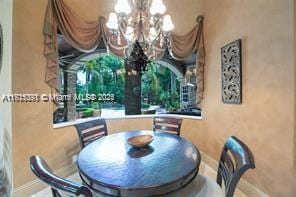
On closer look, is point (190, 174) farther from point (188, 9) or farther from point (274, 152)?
point (188, 9)

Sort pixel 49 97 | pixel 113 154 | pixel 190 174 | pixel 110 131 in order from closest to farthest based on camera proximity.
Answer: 1. pixel 190 174
2. pixel 113 154
3. pixel 49 97
4. pixel 110 131

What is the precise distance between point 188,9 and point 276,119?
100 inches

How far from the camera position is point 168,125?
113 inches

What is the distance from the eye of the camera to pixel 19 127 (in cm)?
227

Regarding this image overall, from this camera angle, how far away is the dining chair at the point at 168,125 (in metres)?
2.77

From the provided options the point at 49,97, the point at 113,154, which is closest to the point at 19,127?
the point at 49,97

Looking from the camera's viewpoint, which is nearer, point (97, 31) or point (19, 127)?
point (19, 127)

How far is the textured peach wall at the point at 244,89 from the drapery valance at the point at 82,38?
107 millimetres

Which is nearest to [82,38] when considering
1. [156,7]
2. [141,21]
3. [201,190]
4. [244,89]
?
[141,21]

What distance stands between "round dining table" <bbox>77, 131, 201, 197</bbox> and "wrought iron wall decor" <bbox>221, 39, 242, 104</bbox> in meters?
1.17

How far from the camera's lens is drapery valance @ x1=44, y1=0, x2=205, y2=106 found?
8.24ft

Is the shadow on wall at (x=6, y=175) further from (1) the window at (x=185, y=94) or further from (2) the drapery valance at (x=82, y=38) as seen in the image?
(1) the window at (x=185, y=94)

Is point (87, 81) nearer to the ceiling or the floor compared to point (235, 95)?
nearer to the ceiling

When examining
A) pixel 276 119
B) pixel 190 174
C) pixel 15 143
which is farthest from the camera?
pixel 15 143
